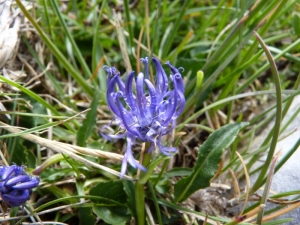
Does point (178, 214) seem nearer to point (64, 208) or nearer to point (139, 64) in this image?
point (64, 208)

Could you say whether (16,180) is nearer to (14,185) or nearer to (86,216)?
(14,185)

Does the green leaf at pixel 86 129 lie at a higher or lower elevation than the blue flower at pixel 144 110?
lower

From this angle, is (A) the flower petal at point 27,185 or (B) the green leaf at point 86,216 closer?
(A) the flower petal at point 27,185

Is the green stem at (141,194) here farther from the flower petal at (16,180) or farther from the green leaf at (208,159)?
the flower petal at (16,180)

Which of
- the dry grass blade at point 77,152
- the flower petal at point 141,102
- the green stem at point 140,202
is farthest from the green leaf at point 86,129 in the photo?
the flower petal at point 141,102

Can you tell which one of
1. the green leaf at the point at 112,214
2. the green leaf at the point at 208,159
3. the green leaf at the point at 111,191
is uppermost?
the green leaf at the point at 208,159

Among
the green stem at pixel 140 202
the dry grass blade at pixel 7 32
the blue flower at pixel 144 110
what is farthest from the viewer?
the dry grass blade at pixel 7 32

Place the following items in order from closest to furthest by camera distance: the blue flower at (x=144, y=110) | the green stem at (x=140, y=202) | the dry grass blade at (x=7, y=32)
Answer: the blue flower at (x=144, y=110), the green stem at (x=140, y=202), the dry grass blade at (x=7, y=32)

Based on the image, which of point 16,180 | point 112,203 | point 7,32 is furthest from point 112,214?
point 7,32
